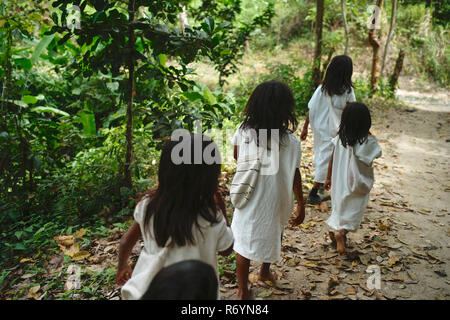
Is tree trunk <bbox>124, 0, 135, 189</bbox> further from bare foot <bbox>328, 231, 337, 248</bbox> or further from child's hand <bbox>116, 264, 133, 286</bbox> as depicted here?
bare foot <bbox>328, 231, 337, 248</bbox>

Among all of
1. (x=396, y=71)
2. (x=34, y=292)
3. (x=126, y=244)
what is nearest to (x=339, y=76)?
(x=126, y=244)

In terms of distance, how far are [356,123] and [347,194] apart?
0.69 metres

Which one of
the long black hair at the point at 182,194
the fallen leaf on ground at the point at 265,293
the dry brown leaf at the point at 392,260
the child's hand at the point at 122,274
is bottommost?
the fallen leaf on ground at the point at 265,293

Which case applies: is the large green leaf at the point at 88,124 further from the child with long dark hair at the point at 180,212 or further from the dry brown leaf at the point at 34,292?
the child with long dark hair at the point at 180,212

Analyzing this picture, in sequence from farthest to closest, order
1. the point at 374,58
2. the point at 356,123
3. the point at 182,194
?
the point at 374,58 → the point at 356,123 → the point at 182,194

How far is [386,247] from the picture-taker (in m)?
3.39

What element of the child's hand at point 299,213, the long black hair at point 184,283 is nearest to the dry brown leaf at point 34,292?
the long black hair at point 184,283

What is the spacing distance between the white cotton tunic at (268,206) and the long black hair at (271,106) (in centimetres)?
12

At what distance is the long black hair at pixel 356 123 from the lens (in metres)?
3.04

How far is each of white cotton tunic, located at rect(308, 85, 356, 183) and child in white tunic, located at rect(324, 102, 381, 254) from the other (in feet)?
1.89

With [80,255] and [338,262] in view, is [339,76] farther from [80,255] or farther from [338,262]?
[80,255]

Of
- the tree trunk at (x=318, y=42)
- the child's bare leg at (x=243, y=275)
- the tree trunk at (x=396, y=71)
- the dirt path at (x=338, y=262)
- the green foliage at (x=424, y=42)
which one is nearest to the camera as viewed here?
the child's bare leg at (x=243, y=275)

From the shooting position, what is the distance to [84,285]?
2.79 meters

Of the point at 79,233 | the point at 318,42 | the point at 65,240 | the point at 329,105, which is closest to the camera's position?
the point at 65,240
